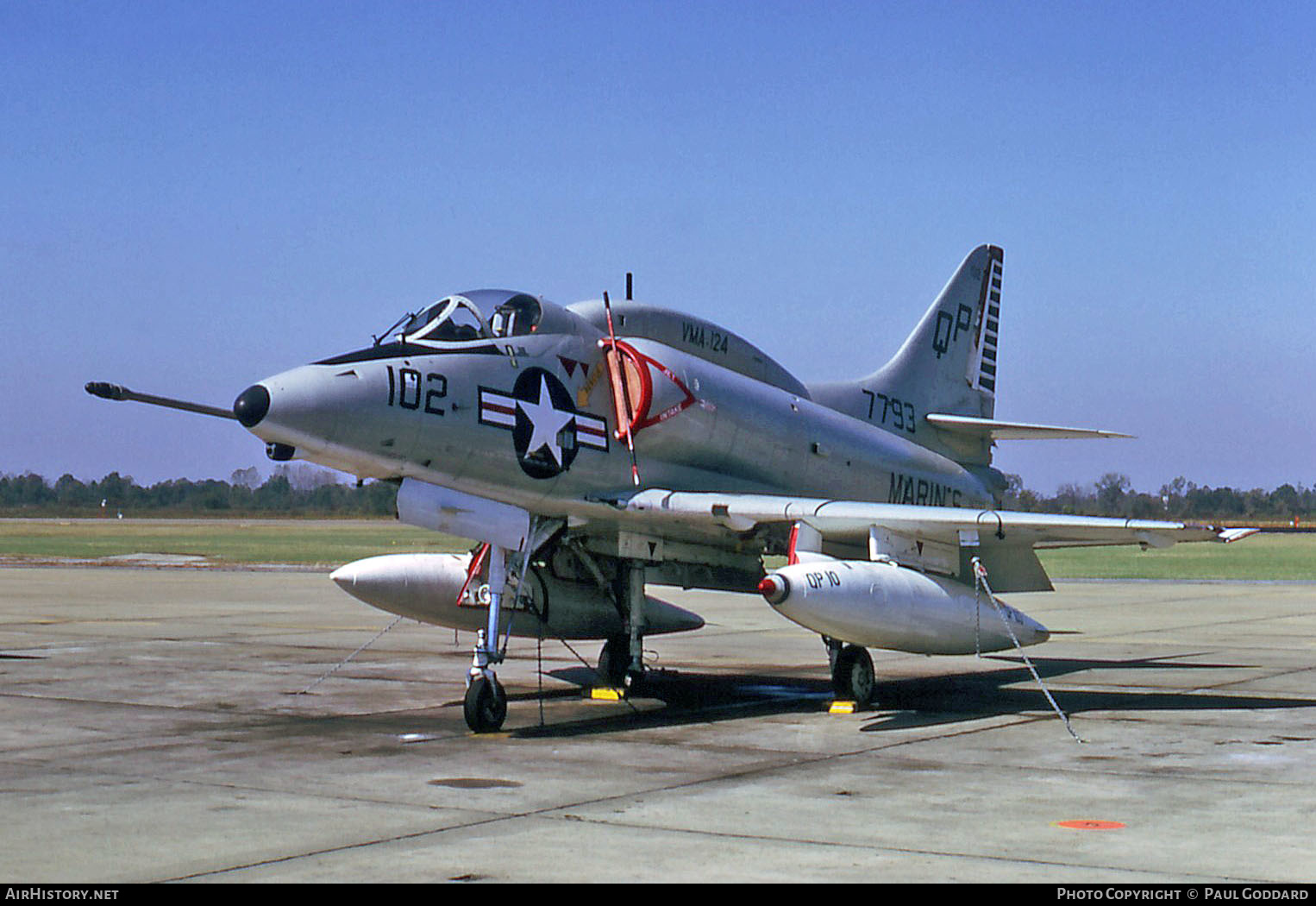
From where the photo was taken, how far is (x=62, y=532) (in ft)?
279

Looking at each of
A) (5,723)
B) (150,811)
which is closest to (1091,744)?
(150,811)

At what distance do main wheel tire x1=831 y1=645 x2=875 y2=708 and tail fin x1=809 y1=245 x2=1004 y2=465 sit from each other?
13.2ft

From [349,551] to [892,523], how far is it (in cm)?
4698

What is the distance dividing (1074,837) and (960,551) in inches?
289

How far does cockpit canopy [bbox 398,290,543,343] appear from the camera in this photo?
12578 mm

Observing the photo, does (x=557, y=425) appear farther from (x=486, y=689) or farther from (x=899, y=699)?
(x=899, y=699)

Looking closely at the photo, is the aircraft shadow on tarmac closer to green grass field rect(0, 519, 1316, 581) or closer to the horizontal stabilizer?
the horizontal stabilizer

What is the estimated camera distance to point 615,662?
626 inches

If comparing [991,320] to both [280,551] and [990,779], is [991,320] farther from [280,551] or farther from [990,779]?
[280,551]

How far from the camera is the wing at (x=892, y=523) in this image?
44.5 feet

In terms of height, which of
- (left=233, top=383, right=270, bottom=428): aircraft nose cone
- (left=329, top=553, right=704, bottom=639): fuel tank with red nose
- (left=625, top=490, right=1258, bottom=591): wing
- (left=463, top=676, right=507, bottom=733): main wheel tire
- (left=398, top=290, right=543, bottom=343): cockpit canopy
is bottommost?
(left=463, top=676, right=507, bottom=733): main wheel tire

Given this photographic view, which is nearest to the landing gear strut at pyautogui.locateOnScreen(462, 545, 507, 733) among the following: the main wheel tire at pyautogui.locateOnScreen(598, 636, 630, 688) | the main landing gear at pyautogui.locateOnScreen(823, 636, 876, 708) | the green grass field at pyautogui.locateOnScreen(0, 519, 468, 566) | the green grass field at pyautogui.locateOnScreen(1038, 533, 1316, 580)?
the main wheel tire at pyautogui.locateOnScreen(598, 636, 630, 688)

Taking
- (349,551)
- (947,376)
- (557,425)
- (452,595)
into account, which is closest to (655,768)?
(557,425)

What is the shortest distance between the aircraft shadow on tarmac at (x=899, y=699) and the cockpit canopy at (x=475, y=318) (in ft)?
11.2
